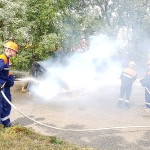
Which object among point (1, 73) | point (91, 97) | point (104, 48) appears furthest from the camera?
point (104, 48)

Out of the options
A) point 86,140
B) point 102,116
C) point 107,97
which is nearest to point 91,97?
point 107,97

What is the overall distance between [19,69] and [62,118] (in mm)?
6910

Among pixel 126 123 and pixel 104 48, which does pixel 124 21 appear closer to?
pixel 104 48

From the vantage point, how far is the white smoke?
1293cm

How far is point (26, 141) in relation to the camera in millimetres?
5867

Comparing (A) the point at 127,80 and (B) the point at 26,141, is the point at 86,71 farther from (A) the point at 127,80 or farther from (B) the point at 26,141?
(B) the point at 26,141

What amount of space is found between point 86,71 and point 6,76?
10301 mm

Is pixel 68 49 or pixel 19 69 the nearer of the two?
pixel 19 69

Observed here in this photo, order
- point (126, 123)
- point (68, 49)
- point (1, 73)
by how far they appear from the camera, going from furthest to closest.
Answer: point (68, 49) < point (126, 123) < point (1, 73)

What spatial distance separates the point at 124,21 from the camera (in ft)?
69.9

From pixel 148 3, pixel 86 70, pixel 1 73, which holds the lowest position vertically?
pixel 86 70

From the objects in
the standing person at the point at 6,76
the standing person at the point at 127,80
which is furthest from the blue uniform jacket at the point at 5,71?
A: the standing person at the point at 127,80

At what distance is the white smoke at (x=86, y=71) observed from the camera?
12930mm

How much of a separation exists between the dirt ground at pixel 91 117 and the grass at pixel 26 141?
2.84 feet
